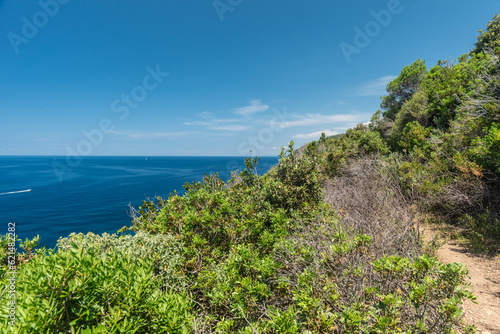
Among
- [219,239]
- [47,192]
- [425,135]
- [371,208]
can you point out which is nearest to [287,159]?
[371,208]

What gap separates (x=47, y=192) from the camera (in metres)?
51.7

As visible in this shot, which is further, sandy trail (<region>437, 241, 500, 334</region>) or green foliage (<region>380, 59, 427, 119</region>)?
green foliage (<region>380, 59, 427, 119</region>)

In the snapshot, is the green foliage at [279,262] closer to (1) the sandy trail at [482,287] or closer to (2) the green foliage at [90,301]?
(2) the green foliage at [90,301]

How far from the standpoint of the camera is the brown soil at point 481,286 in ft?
15.0

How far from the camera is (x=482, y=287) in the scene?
5.70 m

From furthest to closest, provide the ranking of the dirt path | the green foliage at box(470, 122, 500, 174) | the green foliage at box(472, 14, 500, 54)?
the green foliage at box(472, 14, 500, 54) → the green foliage at box(470, 122, 500, 174) → the dirt path

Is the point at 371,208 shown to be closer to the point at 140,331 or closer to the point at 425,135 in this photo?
the point at 140,331

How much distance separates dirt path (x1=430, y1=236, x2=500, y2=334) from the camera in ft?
15.0

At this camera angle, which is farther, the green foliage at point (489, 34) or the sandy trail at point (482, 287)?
the green foliage at point (489, 34)

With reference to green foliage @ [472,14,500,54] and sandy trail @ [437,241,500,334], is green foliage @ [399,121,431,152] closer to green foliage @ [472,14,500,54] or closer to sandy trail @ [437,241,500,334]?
sandy trail @ [437,241,500,334]

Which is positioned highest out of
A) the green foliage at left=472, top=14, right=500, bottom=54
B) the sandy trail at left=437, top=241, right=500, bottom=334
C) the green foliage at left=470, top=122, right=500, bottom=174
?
the green foliage at left=472, top=14, right=500, bottom=54

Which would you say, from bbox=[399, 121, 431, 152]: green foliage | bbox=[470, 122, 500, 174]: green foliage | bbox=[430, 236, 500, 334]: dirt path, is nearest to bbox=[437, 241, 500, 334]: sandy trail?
bbox=[430, 236, 500, 334]: dirt path

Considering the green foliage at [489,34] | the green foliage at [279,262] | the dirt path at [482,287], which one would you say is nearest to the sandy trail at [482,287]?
the dirt path at [482,287]

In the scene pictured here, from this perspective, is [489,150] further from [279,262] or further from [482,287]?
[279,262]
